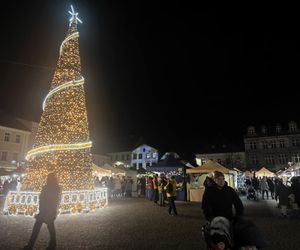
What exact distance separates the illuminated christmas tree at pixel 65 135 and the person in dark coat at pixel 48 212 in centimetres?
615

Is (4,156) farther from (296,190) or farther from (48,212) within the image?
(296,190)

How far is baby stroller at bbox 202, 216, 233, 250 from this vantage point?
12.2 feet

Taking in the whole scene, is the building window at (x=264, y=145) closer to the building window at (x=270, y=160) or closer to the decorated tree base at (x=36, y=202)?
the building window at (x=270, y=160)

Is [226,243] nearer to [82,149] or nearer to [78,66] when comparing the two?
[82,149]

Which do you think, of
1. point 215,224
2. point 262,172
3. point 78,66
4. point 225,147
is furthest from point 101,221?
point 225,147

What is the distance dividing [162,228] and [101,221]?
271cm

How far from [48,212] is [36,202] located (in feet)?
19.7

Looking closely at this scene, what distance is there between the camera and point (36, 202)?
11.8 metres

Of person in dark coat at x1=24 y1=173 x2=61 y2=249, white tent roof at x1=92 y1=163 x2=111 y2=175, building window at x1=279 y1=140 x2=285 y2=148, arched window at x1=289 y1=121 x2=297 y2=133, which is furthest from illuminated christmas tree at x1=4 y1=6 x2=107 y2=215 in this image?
arched window at x1=289 y1=121 x2=297 y2=133

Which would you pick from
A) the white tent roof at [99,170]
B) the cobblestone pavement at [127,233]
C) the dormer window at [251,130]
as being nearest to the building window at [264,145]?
the dormer window at [251,130]

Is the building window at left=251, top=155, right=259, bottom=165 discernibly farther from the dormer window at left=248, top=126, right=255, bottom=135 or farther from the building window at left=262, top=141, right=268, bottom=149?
the dormer window at left=248, top=126, right=255, bottom=135

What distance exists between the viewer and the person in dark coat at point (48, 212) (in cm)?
635

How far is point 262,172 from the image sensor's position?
1107 inches

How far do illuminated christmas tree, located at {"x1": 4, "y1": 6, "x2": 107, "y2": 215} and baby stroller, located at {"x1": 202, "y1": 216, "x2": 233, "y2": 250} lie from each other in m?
9.71
